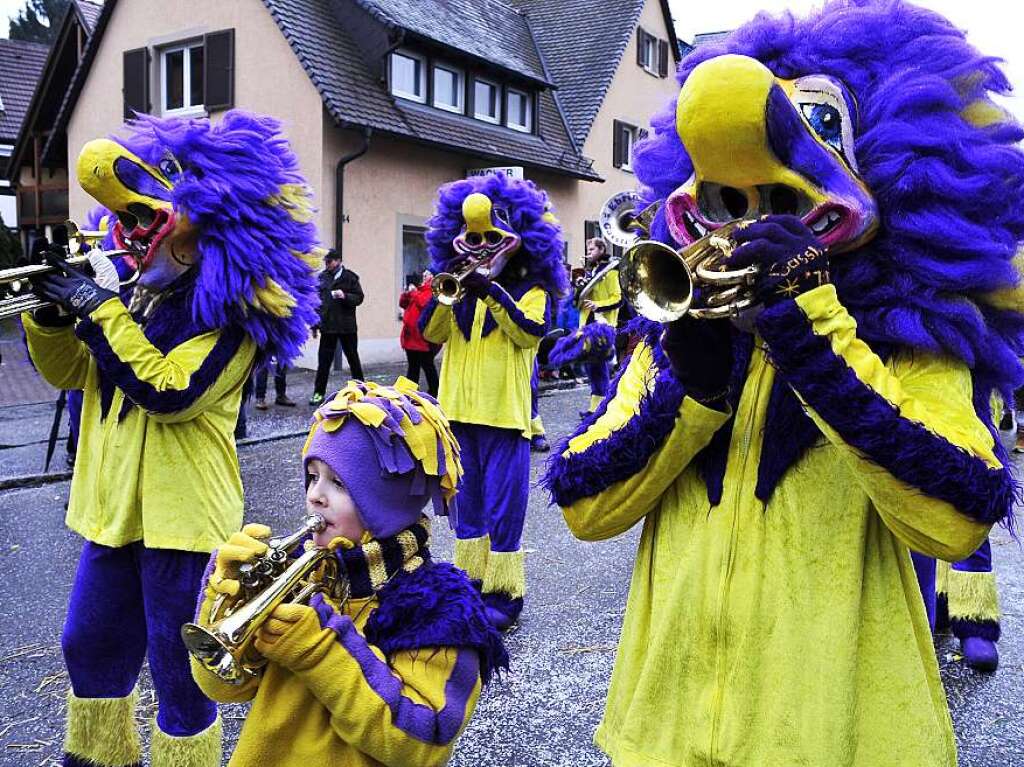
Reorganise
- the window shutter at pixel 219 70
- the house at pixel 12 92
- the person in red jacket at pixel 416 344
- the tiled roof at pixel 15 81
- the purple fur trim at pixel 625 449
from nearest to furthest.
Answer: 1. the purple fur trim at pixel 625 449
2. the person in red jacket at pixel 416 344
3. the window shutter at pixel 219 70
4. the house at pixel 12 92
5. the tiled roof at pixel 15 81

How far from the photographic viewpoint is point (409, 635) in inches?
72.5

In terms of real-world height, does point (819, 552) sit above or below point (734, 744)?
above

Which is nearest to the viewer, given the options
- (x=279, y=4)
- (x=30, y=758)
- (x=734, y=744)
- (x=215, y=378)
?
(x=734, y=744)

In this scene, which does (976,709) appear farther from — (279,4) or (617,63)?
(617,63)

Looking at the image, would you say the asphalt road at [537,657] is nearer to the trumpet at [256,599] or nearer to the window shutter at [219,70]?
the trumpet at [256,599]

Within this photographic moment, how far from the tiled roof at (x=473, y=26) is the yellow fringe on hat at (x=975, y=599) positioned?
1315 cm

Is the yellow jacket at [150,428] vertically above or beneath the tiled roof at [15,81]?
Result: beneath

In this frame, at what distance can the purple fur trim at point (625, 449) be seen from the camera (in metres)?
1.65

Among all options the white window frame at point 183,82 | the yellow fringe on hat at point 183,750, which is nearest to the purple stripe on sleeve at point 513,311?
the yellow fringe on hat at point 183,750

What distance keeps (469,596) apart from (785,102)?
115cm

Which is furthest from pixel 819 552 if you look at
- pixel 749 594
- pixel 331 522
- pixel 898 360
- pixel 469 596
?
pixel 331 522

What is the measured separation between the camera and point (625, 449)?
1684 millimetres

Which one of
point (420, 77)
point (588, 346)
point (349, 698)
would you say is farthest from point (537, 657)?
point (420, 77)

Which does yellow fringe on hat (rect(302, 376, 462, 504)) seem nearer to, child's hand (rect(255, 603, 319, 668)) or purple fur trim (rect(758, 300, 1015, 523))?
Answer: child's hand (rect(255, 603, 319, 668))
